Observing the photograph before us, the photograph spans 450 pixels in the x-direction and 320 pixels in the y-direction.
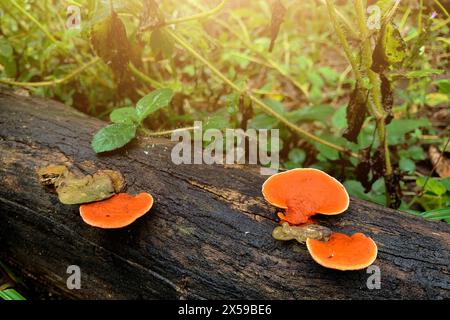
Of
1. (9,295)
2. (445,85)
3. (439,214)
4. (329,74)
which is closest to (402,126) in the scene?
(445,85)

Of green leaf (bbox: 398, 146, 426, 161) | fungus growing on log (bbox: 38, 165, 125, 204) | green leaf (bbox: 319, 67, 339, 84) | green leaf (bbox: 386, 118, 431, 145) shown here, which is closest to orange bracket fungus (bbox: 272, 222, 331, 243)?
fungus growing on log (bbox: 38, 165, 125, 204)

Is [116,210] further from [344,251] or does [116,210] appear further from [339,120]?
[339,120]

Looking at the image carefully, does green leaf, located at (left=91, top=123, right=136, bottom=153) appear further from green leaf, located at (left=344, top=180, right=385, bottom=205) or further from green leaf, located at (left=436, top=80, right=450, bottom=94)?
green leaf, located at (left=436, top=80, right=450, bottom=94)

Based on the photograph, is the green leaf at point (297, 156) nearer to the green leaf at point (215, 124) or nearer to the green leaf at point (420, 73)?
the green leaf at point (215, 124)

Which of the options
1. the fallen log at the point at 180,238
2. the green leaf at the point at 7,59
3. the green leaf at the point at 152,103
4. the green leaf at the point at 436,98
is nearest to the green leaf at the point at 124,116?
the green leaf at the point at 152,103
